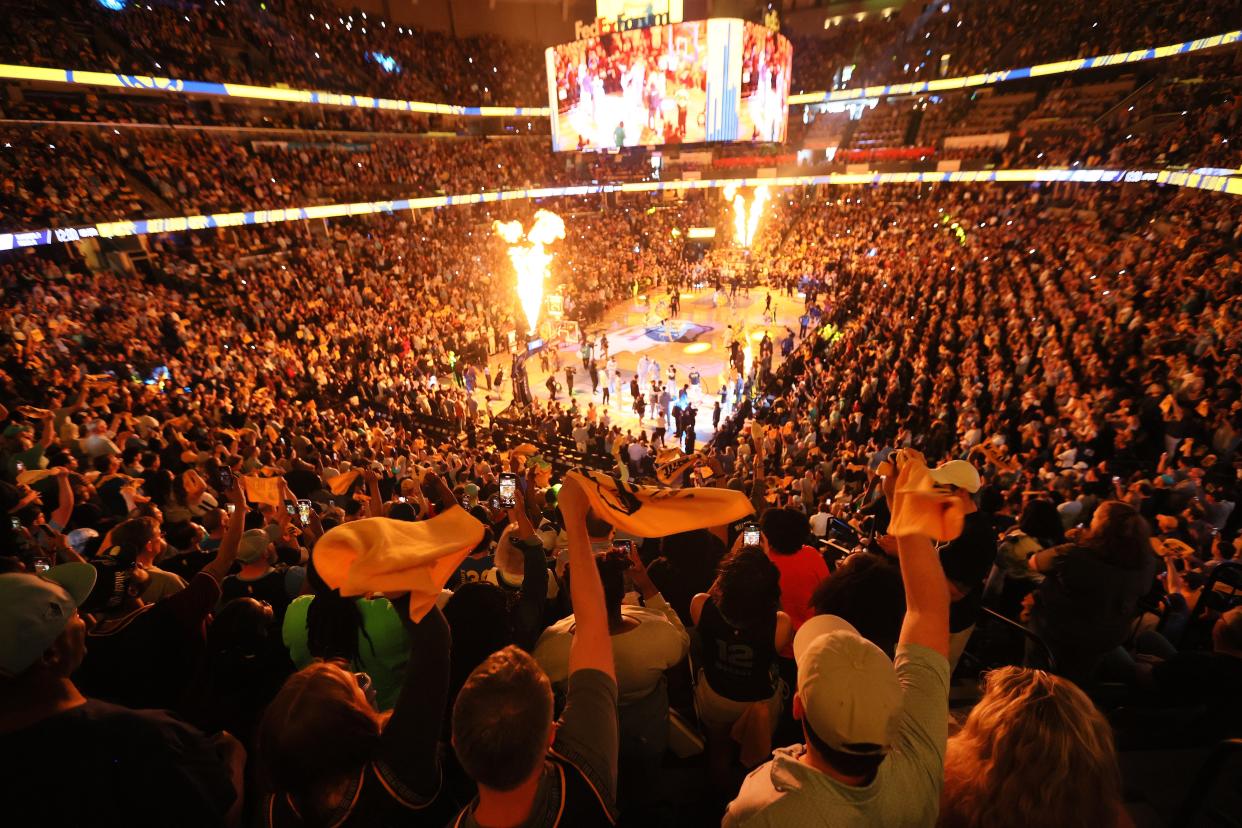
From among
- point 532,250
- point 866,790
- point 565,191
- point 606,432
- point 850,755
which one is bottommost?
point 606,432

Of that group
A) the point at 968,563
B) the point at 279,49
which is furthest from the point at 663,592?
the point at 279,49

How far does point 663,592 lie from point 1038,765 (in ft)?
8.20

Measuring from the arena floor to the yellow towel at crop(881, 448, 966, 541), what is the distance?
573 inches

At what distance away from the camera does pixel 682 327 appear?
27.0 m

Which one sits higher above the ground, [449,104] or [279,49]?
[279,49]

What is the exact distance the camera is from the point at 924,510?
7.57 feet

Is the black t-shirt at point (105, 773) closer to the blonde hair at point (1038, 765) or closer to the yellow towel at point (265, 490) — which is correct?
the blonde hair at point (1038, 765)

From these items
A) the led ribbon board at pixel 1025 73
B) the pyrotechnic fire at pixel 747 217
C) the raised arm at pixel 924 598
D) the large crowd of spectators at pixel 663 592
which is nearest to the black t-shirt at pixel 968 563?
the large crowd of spectators at pixel 663 592

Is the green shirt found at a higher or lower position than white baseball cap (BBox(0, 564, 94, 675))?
lower

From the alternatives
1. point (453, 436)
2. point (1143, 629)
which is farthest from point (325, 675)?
point (453, 436)

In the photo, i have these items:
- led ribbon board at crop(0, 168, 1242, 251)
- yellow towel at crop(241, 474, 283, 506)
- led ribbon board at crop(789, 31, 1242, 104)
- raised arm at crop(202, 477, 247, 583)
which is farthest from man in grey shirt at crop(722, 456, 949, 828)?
led ribbon board at crop(789, 31, 1242, 104)

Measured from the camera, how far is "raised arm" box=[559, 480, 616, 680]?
2.06 m

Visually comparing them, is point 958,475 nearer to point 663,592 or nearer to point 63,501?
point 663,592

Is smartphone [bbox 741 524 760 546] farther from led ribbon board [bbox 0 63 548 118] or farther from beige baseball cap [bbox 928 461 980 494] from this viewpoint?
led ribbon board [bbox 0 63 548 118]
